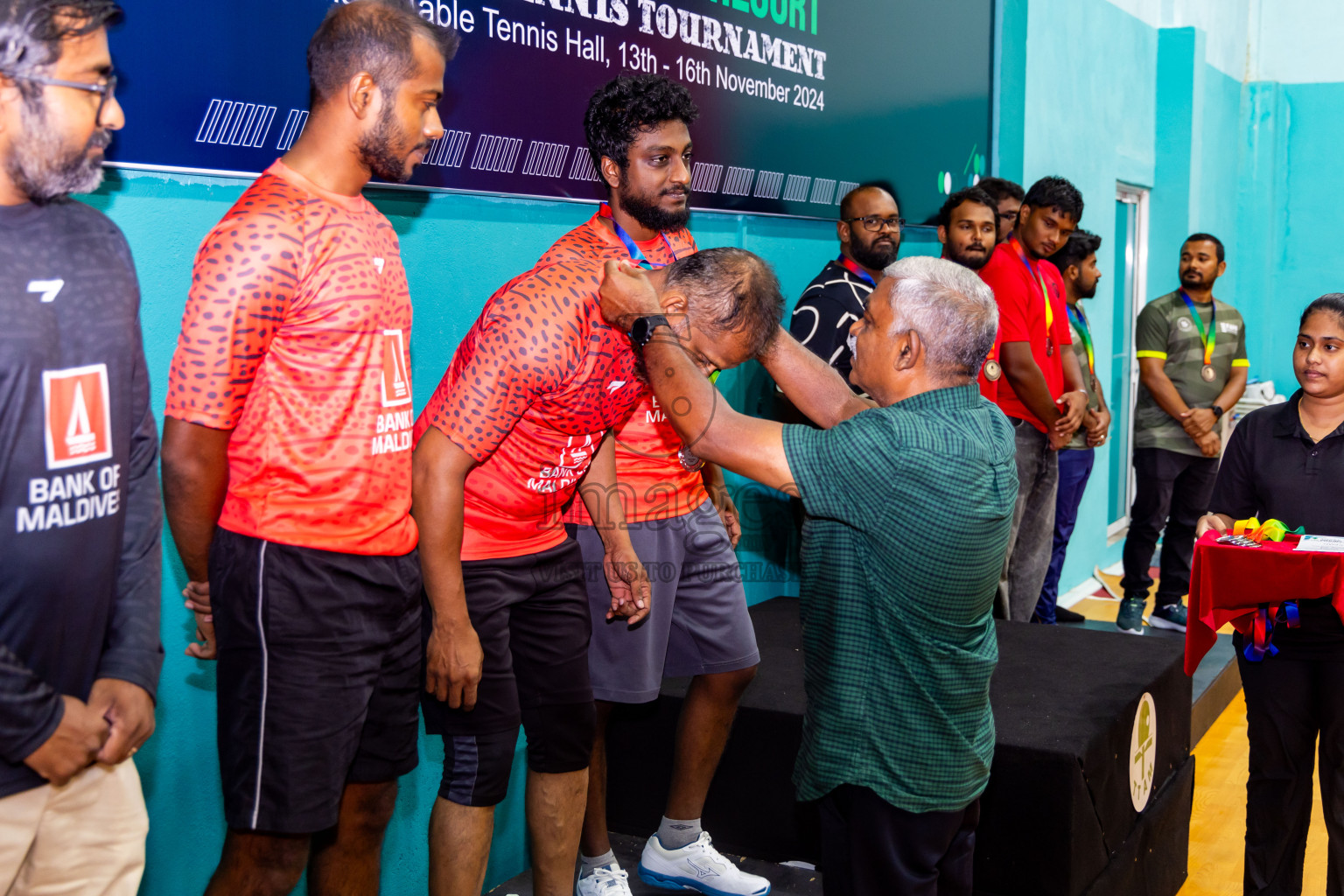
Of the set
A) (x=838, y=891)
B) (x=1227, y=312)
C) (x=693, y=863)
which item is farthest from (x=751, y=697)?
(x=1227, y=312)

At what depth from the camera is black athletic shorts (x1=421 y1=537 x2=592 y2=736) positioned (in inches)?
86.5

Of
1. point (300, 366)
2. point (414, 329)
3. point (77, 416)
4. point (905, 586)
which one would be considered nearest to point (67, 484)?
point (77, 416)

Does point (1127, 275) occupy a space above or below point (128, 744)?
above

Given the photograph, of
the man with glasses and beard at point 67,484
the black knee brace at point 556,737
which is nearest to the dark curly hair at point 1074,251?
the black knee brace at point 556,737

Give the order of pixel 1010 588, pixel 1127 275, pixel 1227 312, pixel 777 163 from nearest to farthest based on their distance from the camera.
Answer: pixel 777 163 < pixel 1010 588 < pixel 1227 312 < pixel 1127 275

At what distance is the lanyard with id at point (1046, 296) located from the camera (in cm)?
461

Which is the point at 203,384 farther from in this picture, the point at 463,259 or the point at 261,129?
the point at 463,259

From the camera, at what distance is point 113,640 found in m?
1.53

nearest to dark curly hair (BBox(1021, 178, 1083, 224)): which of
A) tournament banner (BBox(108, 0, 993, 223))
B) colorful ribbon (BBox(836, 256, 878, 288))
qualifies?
tournament banner (BBox(108, 0, 993, 223))

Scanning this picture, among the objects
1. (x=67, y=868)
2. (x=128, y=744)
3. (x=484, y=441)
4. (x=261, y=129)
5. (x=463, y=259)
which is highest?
(x=261, y=129)

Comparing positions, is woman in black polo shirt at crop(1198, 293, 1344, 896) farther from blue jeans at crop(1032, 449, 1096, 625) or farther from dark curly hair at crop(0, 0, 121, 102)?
dark curly hair at crop(0, 0, 121, 102)

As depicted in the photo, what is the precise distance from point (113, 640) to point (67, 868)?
275mm

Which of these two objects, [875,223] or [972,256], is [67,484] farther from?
[972,256]

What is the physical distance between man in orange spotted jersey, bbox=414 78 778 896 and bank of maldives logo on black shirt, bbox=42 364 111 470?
2.08ft
